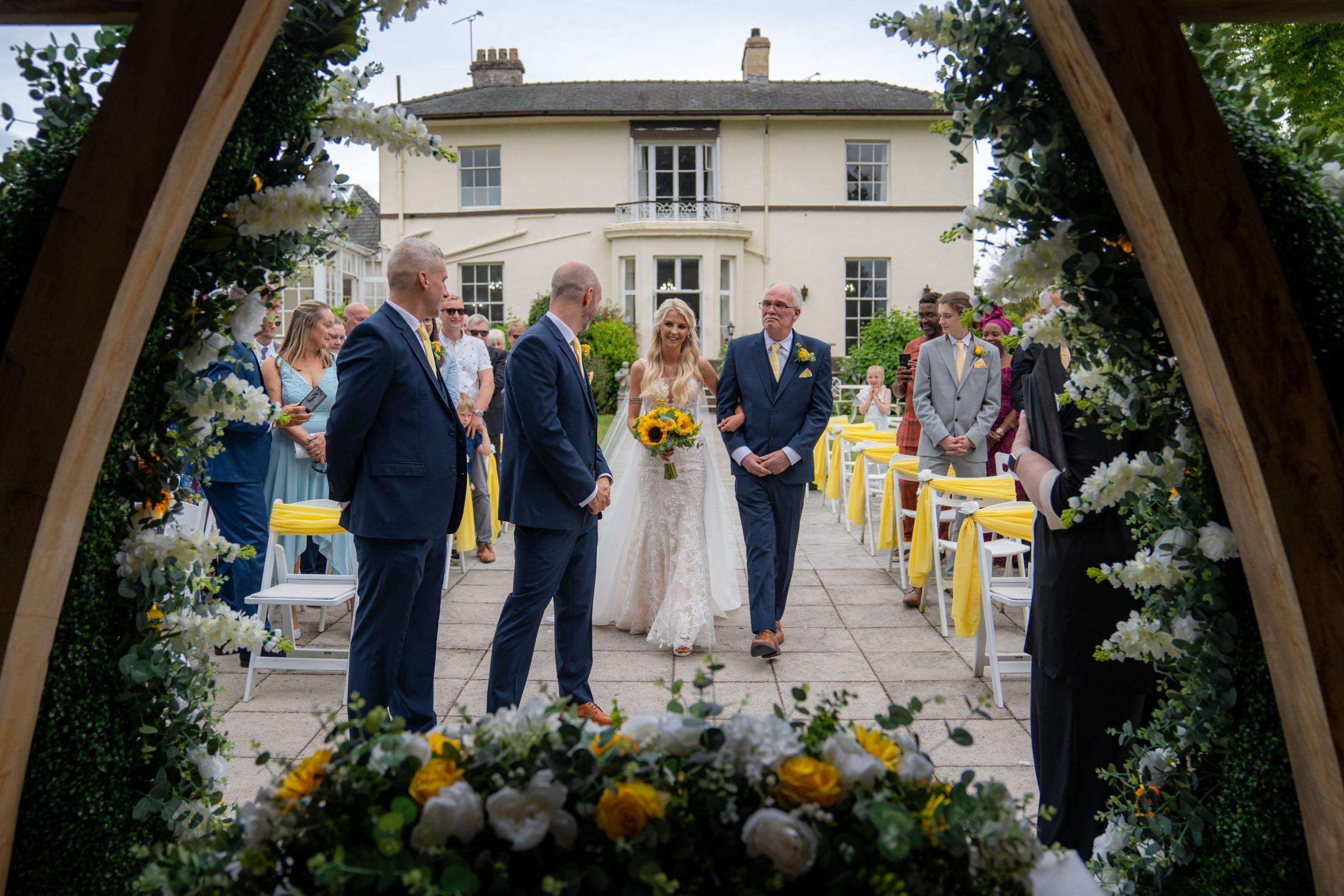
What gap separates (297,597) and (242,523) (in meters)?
0.82

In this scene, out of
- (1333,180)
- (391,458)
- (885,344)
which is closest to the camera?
(1333,180)

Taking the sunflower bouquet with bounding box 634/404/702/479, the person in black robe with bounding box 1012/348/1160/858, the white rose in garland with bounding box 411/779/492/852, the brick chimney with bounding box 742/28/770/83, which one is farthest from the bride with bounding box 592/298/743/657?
the brick chimney with bounding box 742/28/770/83

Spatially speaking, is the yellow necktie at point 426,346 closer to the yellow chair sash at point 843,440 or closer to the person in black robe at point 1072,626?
the person in black robe at point 1072,626

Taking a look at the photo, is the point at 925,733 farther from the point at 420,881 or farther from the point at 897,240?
the point at 897,240

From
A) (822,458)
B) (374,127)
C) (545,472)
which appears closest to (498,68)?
(822,458)

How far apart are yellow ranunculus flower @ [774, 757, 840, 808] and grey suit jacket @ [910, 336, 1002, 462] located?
5.74 meters

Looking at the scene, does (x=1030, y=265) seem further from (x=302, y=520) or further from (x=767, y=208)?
(x=767, y=208)

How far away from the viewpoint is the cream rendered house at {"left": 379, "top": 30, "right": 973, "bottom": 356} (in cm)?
2631

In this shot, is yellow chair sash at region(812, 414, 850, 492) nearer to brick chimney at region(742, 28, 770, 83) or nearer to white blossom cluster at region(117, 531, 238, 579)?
white blossom cluster at region(117, 531, 238, 579)

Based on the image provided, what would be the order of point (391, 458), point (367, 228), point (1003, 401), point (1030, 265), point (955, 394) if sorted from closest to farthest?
point (1030, 265) < point (391, 458) < point (955, 394) < point (1003, 401) < point (367, 228)

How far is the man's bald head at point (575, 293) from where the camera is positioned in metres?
4.47

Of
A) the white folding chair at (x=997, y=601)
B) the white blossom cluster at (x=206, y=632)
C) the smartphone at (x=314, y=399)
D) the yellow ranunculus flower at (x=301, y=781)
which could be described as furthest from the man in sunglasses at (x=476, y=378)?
the yellow ranunculus flower at (x=301, y=781)

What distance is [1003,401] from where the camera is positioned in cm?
795

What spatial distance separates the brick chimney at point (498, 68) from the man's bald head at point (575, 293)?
26.7 meters
